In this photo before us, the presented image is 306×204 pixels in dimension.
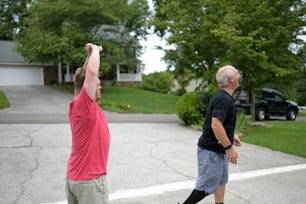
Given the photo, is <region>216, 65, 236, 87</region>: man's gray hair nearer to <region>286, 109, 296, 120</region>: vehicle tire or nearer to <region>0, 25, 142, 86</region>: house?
<region>286, 109, 296, 120</region>: vehicle tire

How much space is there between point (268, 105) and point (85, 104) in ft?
56.4

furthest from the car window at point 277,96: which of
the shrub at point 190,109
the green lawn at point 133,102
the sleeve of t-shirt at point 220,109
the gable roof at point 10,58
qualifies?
the gable roof at point 10,58

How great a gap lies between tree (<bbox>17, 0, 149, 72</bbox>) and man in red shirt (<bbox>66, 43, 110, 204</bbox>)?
2188 centimetres

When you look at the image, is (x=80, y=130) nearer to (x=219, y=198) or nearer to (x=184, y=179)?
(x=219, y=198)

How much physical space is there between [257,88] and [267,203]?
10.2 meters

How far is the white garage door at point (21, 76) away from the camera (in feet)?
102

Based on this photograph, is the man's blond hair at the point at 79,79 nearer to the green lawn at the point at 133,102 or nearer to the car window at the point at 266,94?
the green lawn at the point at 133,102

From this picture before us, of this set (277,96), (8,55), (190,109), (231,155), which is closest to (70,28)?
(8,55)

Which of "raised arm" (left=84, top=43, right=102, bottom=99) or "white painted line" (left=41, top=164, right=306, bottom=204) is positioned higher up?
"raised arm" (left=84, top=43, right=102, bottom=99)

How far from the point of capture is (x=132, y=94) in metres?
27.6

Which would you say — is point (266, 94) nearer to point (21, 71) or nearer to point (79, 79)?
point (79, 79)

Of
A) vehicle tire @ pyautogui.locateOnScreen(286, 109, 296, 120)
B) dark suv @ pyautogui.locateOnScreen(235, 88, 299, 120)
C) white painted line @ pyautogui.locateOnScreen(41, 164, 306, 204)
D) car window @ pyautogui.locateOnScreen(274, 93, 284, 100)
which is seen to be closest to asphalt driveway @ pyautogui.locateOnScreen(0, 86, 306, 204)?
white painted line @ pyautogui.locateOnScreen(41, 164, 306, 204)

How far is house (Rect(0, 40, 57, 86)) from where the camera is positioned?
3098 cm

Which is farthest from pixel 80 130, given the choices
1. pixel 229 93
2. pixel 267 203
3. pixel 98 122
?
pixel 267 203
